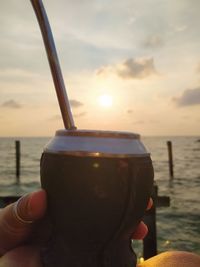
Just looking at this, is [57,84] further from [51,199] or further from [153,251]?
[153,251]

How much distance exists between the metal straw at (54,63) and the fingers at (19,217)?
0.79 feet

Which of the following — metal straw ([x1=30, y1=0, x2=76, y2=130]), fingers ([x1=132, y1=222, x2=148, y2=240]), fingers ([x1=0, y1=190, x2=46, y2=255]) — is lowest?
fingers ([x1=132, y1=222, x2=148, y2=240])

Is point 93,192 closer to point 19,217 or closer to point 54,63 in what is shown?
point 19,217

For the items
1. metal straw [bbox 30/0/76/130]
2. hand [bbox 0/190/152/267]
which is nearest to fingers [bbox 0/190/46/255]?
hand [bbox 0/190/152/267]

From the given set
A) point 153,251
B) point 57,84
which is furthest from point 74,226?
point 153,251

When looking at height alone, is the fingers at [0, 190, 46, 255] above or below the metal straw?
below

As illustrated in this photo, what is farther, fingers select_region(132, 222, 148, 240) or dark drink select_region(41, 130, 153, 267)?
fingers select_region(132, 222, 148, 240)

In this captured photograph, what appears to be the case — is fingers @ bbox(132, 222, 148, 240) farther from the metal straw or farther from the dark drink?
the metal straw

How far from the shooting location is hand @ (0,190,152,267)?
1.04 meters

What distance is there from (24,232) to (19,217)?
67 mm

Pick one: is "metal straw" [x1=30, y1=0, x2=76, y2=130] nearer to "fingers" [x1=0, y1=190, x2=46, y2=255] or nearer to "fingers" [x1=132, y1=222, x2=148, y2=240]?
"fingers" [x1=0, y1=190, x2=46, y2=255]

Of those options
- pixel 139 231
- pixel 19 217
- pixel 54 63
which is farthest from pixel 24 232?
pixel 54 63

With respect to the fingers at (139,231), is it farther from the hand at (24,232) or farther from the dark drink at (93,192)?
the hand at (24,232)

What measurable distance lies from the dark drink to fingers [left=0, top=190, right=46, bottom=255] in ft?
0.11
